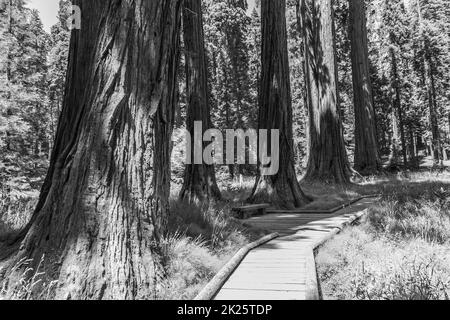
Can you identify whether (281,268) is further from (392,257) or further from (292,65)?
(292,65)

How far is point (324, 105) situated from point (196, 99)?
23.3ft

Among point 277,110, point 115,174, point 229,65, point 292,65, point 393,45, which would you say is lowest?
point 115,174

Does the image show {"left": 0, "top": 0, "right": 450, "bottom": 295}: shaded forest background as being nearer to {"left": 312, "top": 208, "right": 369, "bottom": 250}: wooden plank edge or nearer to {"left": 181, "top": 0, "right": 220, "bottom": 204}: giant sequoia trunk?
{"left": 181, "top": 0, "right": 220, "bottom": 204}: giant sequoia trunk

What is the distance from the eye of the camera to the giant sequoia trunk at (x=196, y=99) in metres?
9.34

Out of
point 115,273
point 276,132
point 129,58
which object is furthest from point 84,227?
point 276,132

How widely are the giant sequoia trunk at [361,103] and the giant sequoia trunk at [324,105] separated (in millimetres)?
4388

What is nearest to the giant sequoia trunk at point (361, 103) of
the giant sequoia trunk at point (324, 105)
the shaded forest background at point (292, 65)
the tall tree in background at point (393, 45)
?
the shaded forest background at point (292, 65)

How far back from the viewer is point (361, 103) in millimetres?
19281

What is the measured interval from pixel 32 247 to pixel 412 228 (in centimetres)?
540

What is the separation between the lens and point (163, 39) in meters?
4.27

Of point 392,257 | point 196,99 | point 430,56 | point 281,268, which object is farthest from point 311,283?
point 430,56

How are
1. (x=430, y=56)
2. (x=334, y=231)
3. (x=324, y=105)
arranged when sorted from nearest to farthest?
(x=334, y=231)
(x=324, y=105)
(x=430, y=56)

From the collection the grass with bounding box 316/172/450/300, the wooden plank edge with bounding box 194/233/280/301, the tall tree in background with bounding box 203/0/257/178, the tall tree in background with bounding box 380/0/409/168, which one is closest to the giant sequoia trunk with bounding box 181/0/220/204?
the wooden plank edge with bounding box 194/233/280/301

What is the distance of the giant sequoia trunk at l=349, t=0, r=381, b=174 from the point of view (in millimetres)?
19156
